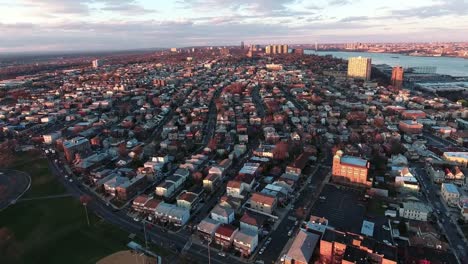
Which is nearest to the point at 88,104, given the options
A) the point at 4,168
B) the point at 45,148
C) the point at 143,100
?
the point at 143,100

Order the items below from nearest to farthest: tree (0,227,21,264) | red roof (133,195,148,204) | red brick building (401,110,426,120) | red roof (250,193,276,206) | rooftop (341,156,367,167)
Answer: tree (0,227,21,264) < red roof (250,193,276,206) < red roof (133,195,148,204) < rooftop (341,156,367,167) < red brick building (401,110,426,120)

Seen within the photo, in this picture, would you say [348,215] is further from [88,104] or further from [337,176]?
[88,104]

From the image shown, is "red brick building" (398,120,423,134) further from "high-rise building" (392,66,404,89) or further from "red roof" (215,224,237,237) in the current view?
"high-rise building" (392,66,404,89)

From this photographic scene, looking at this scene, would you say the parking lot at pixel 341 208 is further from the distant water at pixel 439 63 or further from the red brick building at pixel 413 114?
the distant water at pixel 439 63

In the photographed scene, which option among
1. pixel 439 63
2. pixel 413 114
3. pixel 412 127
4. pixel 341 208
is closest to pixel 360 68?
pixel 413 114

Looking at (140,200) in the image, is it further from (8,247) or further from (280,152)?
(280,152)

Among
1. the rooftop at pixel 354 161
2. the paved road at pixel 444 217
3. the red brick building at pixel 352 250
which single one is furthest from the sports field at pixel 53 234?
the paved road at pixel 444 217

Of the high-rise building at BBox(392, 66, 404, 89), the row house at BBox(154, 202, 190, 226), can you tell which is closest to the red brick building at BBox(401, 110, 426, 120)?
the high-rise building at BBox(392, 66, 404, 89)
